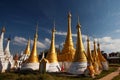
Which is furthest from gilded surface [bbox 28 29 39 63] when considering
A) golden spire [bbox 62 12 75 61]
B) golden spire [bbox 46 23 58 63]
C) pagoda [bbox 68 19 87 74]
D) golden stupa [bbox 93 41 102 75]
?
golden stupa [bbox 93 41 102 75]

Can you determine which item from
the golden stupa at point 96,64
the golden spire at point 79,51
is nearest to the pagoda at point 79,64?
the golden spire at point 79,51

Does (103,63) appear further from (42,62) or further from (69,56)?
(42,62)

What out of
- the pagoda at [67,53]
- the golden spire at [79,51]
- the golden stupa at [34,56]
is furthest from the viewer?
the pagoda at [67,53]

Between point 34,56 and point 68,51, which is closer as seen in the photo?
point 34,56

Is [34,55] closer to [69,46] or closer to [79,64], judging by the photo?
[69,46]

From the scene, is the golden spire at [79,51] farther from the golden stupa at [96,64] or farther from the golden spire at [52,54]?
the golden spire at [52,54]

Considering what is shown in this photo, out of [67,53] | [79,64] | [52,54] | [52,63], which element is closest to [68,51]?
[67,53]

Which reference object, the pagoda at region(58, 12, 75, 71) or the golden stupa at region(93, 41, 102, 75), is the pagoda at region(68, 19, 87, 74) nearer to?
the golden stupa at region(93, 41, 102, 75)

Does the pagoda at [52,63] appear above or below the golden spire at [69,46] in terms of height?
below

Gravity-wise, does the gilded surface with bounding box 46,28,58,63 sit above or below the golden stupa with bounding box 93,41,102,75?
above

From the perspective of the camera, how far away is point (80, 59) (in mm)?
30984

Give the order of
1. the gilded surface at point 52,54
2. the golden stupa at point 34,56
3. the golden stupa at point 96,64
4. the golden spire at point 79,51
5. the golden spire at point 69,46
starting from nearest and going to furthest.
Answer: the golden spire at point 79,51
the gilded surface at point 52,54
the golden stupa at point 96,64
the golden stupa at point 34,56
the golden spire at point 69,46

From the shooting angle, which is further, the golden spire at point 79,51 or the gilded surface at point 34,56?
the gilded surface at point 34,56

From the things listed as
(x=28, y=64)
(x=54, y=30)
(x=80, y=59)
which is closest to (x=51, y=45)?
(x=54, y=30)
